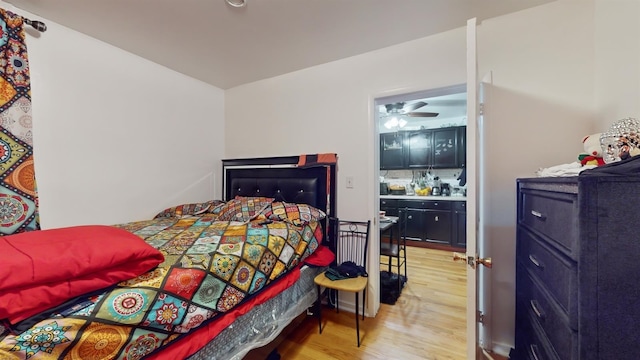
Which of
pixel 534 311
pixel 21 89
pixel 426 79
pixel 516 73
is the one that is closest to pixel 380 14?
pixel 426 79

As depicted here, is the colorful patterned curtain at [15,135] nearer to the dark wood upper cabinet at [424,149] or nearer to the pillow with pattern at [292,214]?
the pillow with pattern at [292,214]

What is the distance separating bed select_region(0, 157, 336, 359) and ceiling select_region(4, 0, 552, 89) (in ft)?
4.68

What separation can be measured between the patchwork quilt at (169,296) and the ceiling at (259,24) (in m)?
1.53

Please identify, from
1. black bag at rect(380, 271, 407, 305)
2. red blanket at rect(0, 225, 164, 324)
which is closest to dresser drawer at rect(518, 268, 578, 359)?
black bag at rect(380, 271, 407, 305)

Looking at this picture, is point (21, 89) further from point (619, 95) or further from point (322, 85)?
point (619, 95)

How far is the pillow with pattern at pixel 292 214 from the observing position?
6.69 ft

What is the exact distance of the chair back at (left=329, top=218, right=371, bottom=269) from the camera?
7.40ft

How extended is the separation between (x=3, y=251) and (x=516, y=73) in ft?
9.06

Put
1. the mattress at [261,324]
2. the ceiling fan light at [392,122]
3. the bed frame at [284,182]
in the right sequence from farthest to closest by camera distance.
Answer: the ceiling fan light at [392,122] → the bed frame at [284,182] → the mattress at [261,324]

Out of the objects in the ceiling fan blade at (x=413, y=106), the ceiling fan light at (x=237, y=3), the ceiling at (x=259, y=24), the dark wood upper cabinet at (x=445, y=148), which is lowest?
the dark wood upper cabinet at (x=445, y=148)

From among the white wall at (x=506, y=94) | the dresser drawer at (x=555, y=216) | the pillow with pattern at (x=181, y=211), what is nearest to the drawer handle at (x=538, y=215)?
the dresser drawer at (x=555, y=216)

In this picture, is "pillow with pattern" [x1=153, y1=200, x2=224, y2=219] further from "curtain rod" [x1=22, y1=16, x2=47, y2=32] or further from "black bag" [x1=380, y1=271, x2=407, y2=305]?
"black bag" [x1=380, y1=271, x2=407, y2=305]

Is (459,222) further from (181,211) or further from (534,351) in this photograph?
(181,211)

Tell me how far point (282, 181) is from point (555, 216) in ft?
7.06
